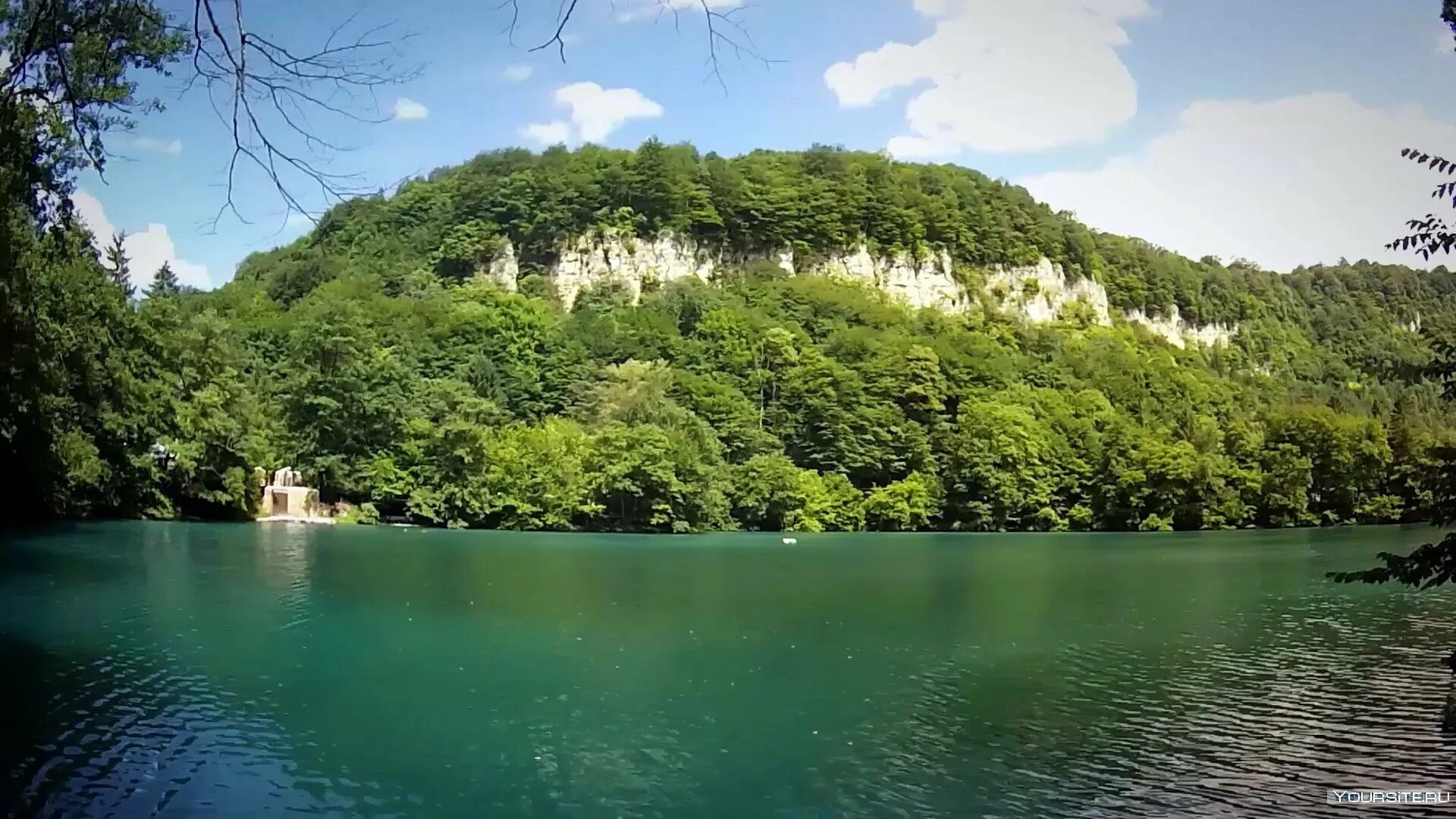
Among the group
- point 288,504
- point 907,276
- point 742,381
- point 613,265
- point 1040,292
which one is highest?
point 613,265

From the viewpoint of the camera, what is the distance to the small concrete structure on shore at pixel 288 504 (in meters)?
53.6

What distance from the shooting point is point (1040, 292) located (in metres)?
109

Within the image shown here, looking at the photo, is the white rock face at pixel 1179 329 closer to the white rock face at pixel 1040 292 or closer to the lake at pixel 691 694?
the white rock face at pixel 1040 292

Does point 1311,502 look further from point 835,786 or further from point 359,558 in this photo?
point 835,786

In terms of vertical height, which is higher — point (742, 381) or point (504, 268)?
point (504, 268)

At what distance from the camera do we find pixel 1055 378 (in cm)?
8594

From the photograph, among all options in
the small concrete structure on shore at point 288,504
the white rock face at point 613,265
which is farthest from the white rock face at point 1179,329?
the small concrete structure on shore at point 288,504

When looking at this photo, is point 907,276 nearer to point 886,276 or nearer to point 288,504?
point 886,276

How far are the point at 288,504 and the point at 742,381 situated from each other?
34958 mm

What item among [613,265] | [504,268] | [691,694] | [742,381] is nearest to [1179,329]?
[742,381]

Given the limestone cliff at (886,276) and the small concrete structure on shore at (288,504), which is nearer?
the small concrete structure on shore at (288,504)

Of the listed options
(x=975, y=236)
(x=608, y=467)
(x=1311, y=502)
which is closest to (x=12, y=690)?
(x=608, y=467)

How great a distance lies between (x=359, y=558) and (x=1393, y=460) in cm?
6981

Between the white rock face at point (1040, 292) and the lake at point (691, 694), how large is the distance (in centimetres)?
7999
